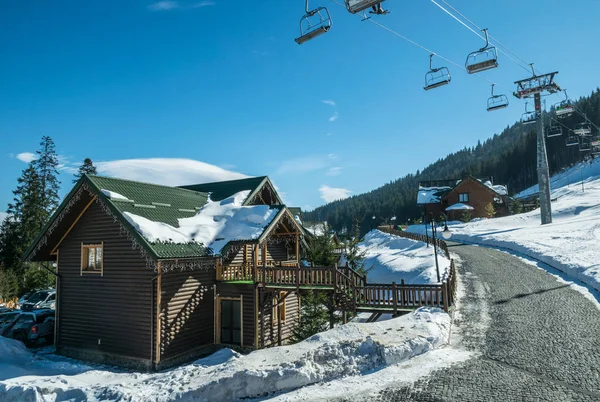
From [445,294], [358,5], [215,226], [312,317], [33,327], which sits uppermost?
[358,5]

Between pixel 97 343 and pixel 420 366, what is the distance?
14.3m

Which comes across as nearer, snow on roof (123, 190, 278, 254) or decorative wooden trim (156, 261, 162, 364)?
decorative wooden trim (156, 261, 162, 364)

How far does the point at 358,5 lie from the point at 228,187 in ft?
53.3

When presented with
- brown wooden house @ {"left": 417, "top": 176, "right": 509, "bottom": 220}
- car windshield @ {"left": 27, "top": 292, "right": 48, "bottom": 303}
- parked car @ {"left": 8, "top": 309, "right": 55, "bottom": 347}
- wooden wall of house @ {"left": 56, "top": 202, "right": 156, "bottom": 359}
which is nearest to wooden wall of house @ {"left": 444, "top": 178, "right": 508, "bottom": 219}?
brown wooden house @ {"left": 417, "top": 176, "right": 509, "bottom": 220}

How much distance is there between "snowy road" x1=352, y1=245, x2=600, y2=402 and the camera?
8.24 metres

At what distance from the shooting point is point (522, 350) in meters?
10.6

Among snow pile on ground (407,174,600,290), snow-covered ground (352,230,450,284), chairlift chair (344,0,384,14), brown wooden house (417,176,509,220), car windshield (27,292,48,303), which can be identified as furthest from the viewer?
brown wooden house (417,176,509,220)

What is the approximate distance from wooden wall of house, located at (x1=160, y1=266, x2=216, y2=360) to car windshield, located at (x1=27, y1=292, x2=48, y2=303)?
52.3 ft

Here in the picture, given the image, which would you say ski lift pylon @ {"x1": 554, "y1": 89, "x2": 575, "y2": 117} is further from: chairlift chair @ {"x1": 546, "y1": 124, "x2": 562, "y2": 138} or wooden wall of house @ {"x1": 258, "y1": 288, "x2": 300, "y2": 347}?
wooden wall of house @ {"x1": 258, "y1": 288, "x2": 300, "y2": 347}

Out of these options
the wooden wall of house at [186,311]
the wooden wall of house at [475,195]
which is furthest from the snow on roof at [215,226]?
the wooden wall of house at [475,195]

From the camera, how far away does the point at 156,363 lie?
15.8 metres

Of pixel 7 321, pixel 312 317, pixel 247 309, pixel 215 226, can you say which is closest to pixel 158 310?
pixel 247 309

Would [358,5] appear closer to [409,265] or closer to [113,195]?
[113,195]

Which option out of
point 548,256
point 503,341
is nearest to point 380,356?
point 503,341
